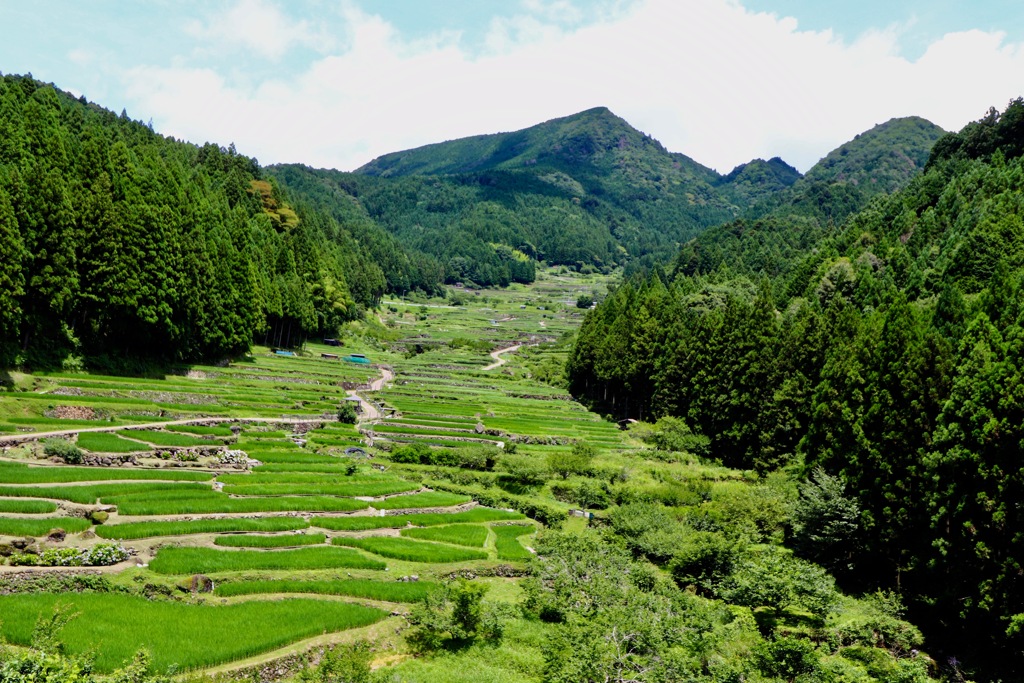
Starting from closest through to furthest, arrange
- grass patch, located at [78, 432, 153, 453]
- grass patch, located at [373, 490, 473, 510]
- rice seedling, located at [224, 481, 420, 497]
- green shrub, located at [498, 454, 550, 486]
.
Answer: rice seedling, located at [224, 481, 420, 497]
grass patch, located at [78, 432, 153, 453]
grass patch, located at [373, 490, 473, 510]
green shrub, located at [498, 454, 550, 486]

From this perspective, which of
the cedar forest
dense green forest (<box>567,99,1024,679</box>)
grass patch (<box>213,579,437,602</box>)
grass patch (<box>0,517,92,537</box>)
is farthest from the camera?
dense green forest (<box>567,99,1024,679</box>)

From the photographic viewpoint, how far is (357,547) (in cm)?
3291

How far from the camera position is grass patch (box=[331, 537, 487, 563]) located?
106 ft

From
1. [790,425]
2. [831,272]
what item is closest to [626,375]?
[790,425]

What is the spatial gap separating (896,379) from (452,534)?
28383 millimetres

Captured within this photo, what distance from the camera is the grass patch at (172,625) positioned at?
19.2 meters

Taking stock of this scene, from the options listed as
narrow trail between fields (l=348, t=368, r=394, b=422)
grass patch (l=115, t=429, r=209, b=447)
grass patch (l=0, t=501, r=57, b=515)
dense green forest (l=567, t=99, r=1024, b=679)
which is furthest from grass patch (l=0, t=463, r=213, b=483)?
dense green forest (l=567, t=99, r=1024, b=679)

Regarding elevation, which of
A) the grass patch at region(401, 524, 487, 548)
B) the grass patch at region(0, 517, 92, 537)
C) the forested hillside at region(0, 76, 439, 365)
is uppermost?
the forested hillside at region(0, 76, 439, 365)

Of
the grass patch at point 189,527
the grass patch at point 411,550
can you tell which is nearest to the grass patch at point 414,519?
the grass patch at point 189,527

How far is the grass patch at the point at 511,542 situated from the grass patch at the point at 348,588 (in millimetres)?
6472

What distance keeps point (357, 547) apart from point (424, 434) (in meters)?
28.1

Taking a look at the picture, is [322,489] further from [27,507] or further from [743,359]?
[743,359]

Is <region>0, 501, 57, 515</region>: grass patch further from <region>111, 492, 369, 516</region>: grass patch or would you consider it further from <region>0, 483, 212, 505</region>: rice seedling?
<region>111, 492, 369, 516</region>: grass patch

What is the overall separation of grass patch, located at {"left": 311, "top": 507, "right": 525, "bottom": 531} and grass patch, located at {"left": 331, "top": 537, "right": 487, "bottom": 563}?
6.10 feet
